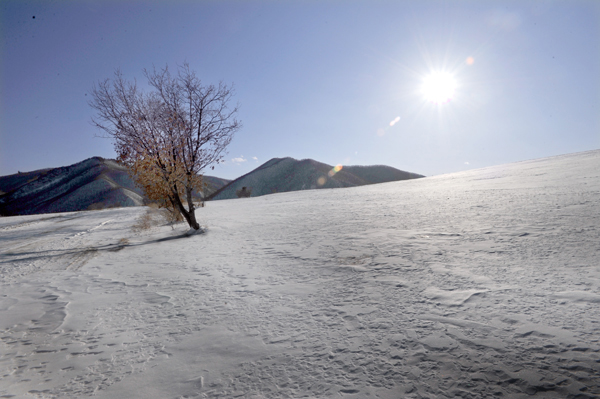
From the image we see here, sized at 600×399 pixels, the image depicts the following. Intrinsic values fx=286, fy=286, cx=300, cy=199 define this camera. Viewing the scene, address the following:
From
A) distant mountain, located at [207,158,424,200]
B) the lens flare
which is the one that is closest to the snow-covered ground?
distant mountain, located at [207,158,424,200]

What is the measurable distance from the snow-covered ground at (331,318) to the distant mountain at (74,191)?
72.3m

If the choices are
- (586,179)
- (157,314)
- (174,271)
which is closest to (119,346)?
(157,314)

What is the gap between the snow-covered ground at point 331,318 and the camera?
2094 mm

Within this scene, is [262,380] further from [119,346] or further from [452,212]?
[452,212]

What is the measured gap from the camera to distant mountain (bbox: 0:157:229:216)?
82625mm

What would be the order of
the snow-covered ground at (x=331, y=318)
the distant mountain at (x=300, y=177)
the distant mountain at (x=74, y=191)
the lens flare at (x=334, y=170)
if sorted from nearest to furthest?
the snow-covered ground at (x=331, y=318)
the distant mountain at (x=74, y=191)
the distant mountain at (x=300, y=177)
the lens flare at (x=334, y=170)

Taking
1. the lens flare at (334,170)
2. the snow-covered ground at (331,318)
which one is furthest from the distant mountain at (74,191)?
the snow-covered ground at (331,318)

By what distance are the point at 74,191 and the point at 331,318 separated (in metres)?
114

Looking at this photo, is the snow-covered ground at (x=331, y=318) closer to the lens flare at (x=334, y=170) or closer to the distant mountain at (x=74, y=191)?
the distant mountain at (x=74, y=191)

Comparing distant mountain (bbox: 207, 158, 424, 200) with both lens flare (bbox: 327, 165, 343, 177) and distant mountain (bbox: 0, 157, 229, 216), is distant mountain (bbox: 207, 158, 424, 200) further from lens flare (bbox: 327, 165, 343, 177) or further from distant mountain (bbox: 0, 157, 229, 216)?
distant mountain (bbox: 0, 157, 229, 216)

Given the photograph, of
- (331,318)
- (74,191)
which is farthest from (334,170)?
(331,318)

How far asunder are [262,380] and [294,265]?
9.41 feet

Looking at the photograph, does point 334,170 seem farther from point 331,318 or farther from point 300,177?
point 331,318

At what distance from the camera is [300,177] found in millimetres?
89312
